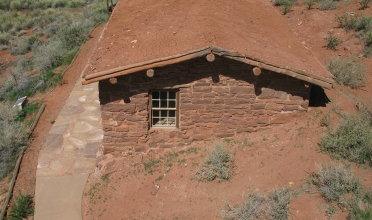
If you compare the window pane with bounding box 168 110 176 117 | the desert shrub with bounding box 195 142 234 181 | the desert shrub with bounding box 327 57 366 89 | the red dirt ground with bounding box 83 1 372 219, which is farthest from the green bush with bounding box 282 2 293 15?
the desert shrub with bounding box 195 142 234 181

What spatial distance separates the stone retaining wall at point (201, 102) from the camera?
28.1 feet

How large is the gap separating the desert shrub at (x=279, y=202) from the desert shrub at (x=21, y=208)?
5746 millimetres

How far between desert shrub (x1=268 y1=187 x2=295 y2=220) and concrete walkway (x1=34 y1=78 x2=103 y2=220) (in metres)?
4.48

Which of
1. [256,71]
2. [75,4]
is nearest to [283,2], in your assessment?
[256,71]

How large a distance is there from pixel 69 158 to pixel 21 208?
208cm

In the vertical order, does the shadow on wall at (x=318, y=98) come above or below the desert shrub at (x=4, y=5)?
below

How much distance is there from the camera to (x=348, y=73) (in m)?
11.9

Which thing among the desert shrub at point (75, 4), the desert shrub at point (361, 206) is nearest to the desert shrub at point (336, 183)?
the desert shrub at point (361, 206)

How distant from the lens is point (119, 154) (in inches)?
375

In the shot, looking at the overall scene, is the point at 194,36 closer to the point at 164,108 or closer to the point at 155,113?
the point at 164,108

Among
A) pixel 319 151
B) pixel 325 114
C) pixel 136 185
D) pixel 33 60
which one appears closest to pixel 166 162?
pixel 136 185

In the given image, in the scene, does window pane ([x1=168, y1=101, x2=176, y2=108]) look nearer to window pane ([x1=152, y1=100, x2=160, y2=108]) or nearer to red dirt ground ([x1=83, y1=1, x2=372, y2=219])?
window pane ([x1=152, y1=100, x2=160, y2=108])

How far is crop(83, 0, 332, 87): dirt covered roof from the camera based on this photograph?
8.62 meters

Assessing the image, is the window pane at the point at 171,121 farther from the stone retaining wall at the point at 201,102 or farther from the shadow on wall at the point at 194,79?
the shadow on wall at the point at 194,79
